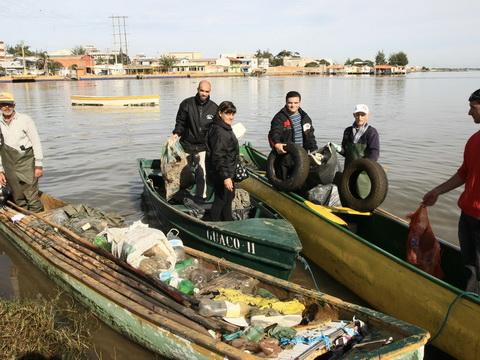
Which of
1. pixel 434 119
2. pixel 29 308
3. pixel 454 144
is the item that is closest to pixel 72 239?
pixel 29 308

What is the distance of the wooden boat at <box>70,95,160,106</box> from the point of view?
32750mm

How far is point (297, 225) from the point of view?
7141 millimetres

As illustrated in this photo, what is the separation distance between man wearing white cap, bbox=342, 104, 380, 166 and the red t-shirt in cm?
277

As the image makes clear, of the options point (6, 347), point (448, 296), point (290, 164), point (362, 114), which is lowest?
point (6, 347)

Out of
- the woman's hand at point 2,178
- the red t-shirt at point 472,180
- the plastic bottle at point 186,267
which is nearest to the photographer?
the red t-shirt at point 472,180

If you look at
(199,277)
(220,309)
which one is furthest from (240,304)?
(199,277)

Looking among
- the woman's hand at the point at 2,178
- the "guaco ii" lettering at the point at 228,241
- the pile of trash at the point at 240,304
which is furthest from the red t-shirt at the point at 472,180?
the woman's hand at the point at 2,178

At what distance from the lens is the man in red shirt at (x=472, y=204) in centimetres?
410

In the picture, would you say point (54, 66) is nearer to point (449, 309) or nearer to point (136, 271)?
point (136, 271)

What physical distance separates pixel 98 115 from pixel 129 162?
48.9ft

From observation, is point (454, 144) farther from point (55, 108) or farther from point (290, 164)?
point (55, 108)

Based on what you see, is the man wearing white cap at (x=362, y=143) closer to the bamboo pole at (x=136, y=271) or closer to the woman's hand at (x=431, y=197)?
the woman's hand at (x=431, y=197)

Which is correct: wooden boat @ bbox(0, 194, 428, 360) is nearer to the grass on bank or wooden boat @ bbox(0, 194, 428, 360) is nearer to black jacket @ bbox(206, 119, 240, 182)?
the grass on bank

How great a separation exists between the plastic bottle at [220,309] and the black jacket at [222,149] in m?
2.30
